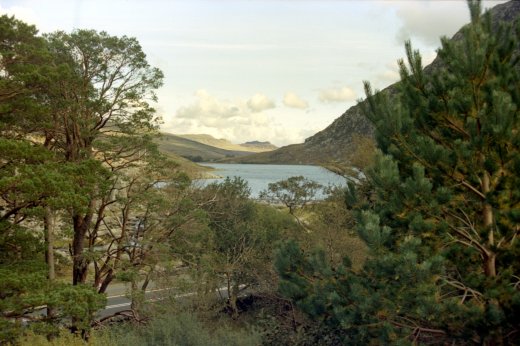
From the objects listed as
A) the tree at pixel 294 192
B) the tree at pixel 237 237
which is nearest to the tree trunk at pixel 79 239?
the tree at pixel 237 237

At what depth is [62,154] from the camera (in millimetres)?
20984

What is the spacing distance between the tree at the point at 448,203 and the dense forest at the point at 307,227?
39 mm

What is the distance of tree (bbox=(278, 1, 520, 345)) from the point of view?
29.5ft

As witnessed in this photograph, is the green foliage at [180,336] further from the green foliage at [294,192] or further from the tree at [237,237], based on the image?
the green foliage at [294,192]

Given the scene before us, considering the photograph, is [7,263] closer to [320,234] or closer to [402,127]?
[402,127]

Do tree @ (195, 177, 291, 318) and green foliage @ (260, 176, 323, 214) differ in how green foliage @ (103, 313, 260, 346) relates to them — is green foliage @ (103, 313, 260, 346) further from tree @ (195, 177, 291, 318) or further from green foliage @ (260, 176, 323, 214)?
green foliage @ (260, 176, 323, 214)

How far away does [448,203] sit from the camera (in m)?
9.80

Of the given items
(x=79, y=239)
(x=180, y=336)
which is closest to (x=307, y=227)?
(x=180, y=336)

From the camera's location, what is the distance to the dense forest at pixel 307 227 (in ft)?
30.6

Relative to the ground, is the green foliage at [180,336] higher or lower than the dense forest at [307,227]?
lower

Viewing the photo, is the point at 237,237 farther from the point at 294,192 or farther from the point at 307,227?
the point at 294,192

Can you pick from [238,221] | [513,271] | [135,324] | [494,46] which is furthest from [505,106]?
[238,221]

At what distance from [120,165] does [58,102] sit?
411 centimetres

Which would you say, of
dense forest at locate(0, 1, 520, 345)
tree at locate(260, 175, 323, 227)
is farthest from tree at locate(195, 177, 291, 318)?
tree at locate(260, 175, 323, 227)
